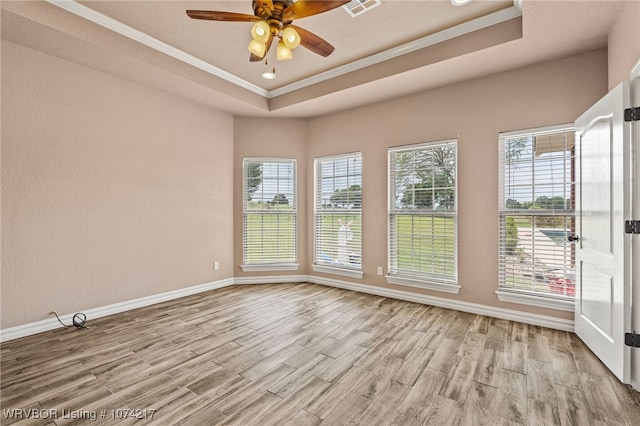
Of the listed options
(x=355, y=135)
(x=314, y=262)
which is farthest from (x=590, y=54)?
(x=314, y=262)

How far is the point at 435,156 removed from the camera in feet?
13.0

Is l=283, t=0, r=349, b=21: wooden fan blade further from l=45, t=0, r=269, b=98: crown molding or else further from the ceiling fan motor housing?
l=45, t=0, r=269, b=98: crown molding

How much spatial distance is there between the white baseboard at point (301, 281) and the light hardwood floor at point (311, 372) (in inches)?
4.6

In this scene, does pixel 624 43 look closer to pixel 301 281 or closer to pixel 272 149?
pixel 272 149

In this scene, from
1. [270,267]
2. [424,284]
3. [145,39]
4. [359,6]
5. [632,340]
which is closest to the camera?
[632,340]

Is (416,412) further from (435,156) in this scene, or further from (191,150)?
(191,150)

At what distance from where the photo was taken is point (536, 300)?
128 inches

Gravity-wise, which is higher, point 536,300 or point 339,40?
point 339,40

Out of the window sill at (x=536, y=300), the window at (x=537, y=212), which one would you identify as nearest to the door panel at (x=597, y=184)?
the window at (x=537, y=212)

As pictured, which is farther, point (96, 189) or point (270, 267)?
point (270, 267)

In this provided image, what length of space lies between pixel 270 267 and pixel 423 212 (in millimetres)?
2725

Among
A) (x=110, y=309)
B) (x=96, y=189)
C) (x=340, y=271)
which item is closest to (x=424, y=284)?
(x=340, y=271)

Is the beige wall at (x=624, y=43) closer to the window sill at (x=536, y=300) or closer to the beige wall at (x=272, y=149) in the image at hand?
the window sill at (x=536, y=300)

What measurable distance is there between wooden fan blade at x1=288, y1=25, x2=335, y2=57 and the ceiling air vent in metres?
0.43
